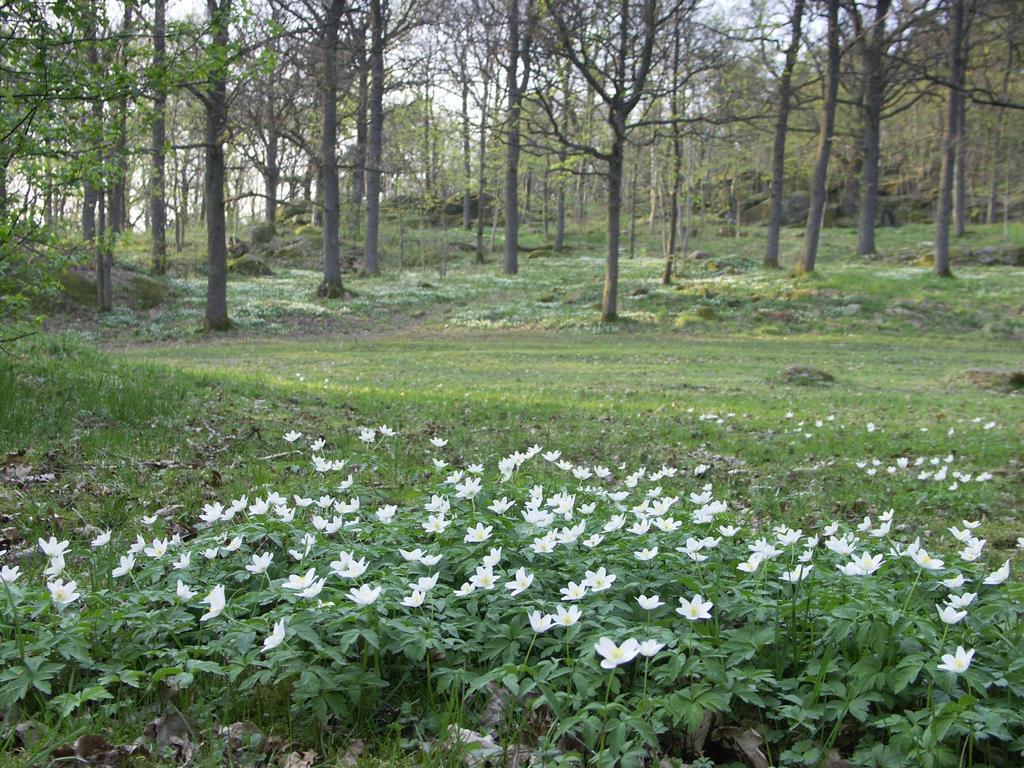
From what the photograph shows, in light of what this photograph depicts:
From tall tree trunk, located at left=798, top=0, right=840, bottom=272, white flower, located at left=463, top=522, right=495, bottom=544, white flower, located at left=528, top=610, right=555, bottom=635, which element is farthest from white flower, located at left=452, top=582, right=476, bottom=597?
tall tree trunk, located at left=798, top=0, right=840, bottom=272

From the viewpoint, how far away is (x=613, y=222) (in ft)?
70.5

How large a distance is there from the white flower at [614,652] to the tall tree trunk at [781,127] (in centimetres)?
2493

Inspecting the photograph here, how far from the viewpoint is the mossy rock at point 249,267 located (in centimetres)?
3341

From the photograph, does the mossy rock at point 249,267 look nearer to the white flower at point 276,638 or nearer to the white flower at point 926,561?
the white flower at point 276,638

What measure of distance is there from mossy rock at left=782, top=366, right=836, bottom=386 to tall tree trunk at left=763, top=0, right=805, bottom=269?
1481cm

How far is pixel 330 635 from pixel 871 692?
1.68 m

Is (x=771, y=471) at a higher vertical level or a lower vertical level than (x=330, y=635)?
lower

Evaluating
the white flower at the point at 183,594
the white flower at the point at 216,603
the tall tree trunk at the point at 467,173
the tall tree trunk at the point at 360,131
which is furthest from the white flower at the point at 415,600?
the tall tree trunk at the point at 467,173

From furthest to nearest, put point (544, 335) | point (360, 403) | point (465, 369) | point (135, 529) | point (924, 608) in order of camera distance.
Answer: point (544, 335), point (465, 369), point (360, 403), point (135, 529), point (924, 608)

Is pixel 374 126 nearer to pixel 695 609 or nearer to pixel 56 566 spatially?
pixel 56 566

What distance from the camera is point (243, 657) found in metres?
2.15

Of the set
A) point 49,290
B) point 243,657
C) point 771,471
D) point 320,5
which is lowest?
point 771,471

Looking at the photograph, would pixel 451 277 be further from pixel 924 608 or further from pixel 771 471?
pixel 924 608

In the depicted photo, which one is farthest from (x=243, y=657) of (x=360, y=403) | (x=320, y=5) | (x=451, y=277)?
(x=451, y=277)
